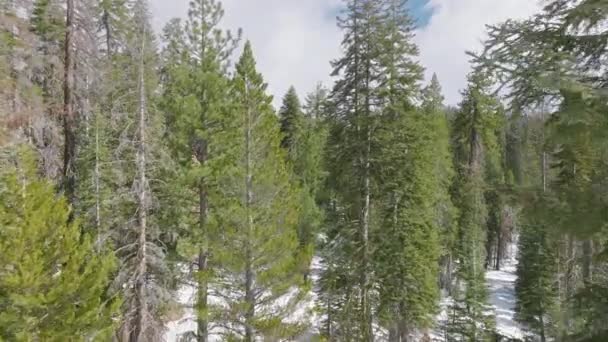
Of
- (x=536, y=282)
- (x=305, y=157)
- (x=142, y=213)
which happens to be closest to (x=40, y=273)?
(x=142, y=213)

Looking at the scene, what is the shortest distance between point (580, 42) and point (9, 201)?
9660 mm

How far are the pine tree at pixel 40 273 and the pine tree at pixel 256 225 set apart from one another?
3133 mm

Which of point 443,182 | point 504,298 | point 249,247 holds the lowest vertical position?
point 504,298

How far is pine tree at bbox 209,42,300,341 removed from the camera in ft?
37.4

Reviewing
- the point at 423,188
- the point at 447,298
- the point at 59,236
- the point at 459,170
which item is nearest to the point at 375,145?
the point at 423,188

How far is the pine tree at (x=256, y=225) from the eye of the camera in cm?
1141

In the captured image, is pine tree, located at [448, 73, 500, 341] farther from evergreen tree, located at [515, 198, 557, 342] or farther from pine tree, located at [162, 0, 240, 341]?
pine tree, located at [162, 0, 240, 341]

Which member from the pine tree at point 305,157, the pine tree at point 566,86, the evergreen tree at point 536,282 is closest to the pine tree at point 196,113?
the pine tree at point 566,86

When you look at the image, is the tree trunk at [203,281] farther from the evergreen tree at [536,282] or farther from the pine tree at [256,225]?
the evergreen tree at [536,282]

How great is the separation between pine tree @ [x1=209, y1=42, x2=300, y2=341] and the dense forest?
5cm

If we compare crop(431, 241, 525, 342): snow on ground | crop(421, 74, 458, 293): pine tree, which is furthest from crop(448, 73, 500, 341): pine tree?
crop(431, 241, 525, 342): snow on ground

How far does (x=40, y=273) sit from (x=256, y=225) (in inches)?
192

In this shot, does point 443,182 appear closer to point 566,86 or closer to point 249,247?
point 249,247

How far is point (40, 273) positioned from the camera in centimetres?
851
